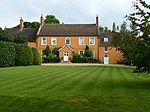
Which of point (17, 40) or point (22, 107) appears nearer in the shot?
point (22, 107)

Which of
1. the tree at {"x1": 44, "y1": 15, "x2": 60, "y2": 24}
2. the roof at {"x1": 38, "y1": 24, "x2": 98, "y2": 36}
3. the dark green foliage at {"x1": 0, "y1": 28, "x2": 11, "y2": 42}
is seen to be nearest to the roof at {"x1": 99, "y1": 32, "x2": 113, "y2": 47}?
the roof at {"x1": 38, "y1": 24, "x2": 98, "y2": 36}

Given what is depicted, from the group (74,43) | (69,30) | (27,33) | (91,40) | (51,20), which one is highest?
(51,20)

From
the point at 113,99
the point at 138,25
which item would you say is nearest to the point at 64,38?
the point at 138,25

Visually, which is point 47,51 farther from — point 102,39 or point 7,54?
point 7,54

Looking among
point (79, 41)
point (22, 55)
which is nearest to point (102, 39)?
point (79, 41)

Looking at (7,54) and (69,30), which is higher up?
(69,30)

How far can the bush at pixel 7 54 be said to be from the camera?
40688 millimetres

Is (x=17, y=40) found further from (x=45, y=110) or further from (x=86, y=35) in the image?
(x=45, y=110)

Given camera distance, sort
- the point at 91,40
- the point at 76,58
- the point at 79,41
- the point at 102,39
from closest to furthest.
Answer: the point at 76,58 < the point at 91,40 < the point at 79,41 < the point at 102,39

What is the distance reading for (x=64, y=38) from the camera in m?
73.3

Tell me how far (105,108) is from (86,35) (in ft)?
209

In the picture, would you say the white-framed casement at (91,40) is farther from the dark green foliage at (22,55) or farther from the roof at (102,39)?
the dark green foliage at (22,55)

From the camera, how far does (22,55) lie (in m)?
47.0

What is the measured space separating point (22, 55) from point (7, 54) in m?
5.44
